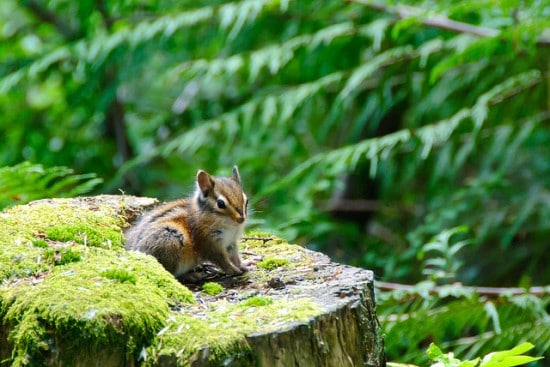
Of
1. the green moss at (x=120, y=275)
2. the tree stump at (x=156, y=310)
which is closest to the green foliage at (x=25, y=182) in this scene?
the tree stump at (x=156, y=310)

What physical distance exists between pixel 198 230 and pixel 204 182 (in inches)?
10.6

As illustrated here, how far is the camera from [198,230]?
3230mm

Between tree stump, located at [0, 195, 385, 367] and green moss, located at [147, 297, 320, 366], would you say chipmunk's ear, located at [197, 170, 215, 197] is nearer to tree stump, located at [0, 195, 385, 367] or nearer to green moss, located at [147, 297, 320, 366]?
tree stump, located at [0, 195, 385, 367]

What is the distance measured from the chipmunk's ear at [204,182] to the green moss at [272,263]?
1.46 ft

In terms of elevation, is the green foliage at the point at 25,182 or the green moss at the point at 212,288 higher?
the green foliage at the point at 25,182

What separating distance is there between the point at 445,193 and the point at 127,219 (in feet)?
12.6

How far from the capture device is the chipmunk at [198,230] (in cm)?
302

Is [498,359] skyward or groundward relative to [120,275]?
groundward

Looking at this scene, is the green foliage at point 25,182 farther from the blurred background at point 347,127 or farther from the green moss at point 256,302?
the green moss at point 256,302

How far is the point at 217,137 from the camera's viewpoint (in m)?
6.81

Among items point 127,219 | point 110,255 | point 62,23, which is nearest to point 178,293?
point 110,255

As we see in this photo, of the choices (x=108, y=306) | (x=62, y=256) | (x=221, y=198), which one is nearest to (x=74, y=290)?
(x=108, y=306)

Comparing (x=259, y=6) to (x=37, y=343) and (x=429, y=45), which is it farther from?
(x=37, y=343)

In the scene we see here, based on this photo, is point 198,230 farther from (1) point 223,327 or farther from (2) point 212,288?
(1) point 223,327
